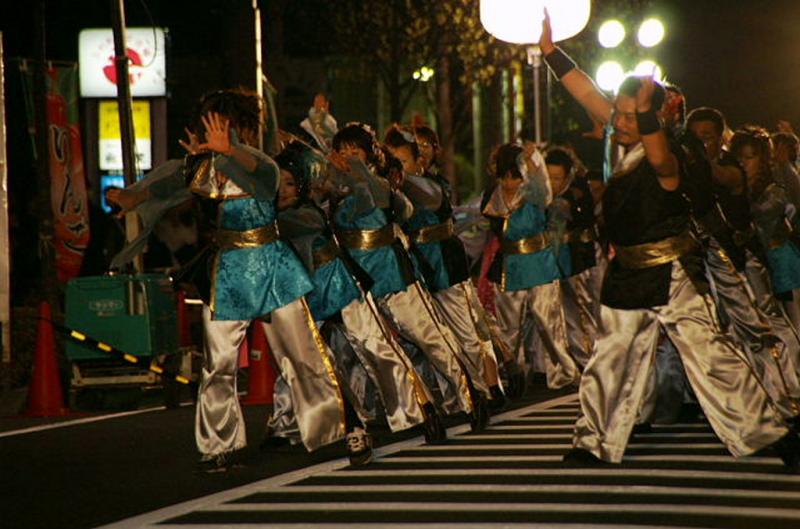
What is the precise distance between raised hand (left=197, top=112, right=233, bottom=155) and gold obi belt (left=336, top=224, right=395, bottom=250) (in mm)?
2182

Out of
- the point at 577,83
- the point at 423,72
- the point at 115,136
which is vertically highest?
the point at 423,72

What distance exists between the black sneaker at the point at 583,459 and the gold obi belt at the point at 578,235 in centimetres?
638

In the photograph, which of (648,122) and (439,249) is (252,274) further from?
(439,249)

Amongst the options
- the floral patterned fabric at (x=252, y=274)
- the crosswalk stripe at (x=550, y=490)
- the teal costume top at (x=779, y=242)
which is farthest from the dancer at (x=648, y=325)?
the teal costume top at (x=779, y=242)

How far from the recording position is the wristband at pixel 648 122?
25.9 ft

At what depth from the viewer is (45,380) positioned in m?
12.5

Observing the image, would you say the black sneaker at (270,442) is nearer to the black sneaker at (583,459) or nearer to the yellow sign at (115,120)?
the black sneaker at (583,459)

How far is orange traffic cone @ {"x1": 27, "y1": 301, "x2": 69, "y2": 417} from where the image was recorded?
12469 mm

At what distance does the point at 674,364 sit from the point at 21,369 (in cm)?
789

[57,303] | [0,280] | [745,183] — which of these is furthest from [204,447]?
[57,303]

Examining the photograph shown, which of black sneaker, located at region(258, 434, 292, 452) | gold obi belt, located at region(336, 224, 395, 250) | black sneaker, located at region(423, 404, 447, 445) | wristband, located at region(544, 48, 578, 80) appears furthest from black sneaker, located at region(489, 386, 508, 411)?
wristband, located at region(544, 48, 578, 80)

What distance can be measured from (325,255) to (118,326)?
13.2 ft

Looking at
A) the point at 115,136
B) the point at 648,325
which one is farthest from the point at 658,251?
the point at 115,136

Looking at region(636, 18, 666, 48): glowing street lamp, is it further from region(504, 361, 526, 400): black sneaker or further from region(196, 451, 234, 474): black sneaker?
region(196, 451, 234, 474): black sneaker
